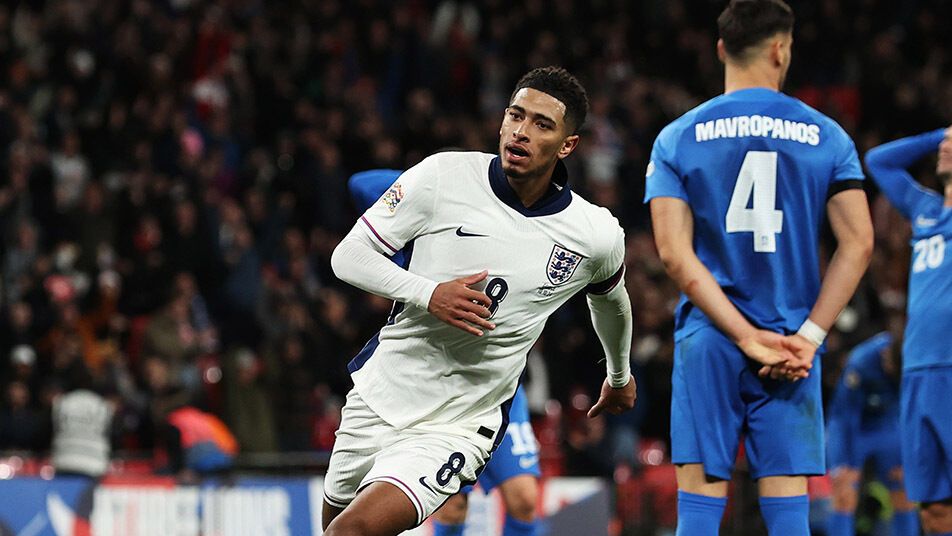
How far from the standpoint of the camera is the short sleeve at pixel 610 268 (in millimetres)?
5426

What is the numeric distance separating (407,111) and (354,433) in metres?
12.8

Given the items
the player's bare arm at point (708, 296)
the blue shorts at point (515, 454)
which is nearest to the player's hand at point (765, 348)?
the player's bare arm at point (708, 296)

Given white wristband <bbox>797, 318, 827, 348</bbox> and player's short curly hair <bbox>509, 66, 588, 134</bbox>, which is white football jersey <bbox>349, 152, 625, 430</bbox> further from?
white wristband <bbox>797, 318, 827, 348</bbox>

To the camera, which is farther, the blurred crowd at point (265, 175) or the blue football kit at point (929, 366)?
the blurred crowd at point (265, 175)

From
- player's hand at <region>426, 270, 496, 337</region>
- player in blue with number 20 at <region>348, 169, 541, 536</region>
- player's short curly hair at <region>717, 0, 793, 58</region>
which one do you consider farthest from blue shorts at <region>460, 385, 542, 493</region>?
player's hand at <region>426, 270, 496, 337</region>

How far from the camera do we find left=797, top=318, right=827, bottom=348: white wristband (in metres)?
5.48

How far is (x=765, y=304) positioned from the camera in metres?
5.54

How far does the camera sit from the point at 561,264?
5.35m

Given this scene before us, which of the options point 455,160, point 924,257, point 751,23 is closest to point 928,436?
point 924,257

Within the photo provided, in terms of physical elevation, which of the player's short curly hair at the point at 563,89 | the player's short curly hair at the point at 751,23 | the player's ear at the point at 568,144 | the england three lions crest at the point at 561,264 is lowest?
the england three lions crest at the point at 561,264

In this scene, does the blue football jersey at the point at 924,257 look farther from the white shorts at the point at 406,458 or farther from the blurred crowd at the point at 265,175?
the blurred crowd at the point at 265,175

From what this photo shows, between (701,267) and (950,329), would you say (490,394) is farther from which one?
(950,329)

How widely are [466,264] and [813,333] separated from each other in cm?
139

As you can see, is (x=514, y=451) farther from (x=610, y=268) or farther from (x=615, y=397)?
(x=610, y=268)
